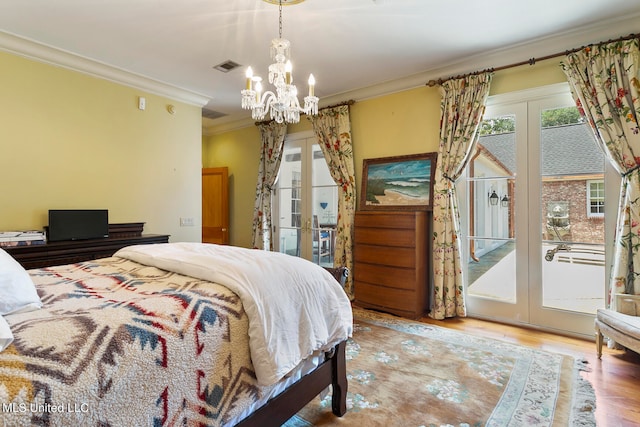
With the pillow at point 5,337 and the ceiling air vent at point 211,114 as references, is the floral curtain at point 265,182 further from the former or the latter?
the pillow at point 5,337

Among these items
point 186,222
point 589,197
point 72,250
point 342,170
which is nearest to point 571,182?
point 589,197

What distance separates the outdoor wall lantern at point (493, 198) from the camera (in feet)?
10.7

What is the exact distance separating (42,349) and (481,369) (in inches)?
98.5

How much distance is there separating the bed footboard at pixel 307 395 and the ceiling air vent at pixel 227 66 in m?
2.94

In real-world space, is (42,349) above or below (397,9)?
below

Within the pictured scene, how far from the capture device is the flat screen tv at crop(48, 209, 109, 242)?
2.95m

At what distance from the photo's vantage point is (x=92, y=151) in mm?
3303

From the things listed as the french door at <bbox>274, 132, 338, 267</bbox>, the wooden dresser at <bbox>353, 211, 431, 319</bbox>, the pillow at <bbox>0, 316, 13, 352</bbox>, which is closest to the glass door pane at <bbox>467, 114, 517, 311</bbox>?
the wooden dresser at <bbox>353, 211, 431, 319</bbox>

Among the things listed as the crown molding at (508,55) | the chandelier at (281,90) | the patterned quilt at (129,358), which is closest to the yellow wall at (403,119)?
the crown molding at (508,55)

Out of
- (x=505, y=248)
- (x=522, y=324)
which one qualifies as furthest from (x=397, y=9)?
(x=522, y=324)

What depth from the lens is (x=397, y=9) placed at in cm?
241

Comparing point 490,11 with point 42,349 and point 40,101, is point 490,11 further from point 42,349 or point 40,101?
point 40,101

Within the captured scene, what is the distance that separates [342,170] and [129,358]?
3449 millimetres

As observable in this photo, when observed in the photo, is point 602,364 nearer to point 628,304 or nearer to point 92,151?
point 628,304
